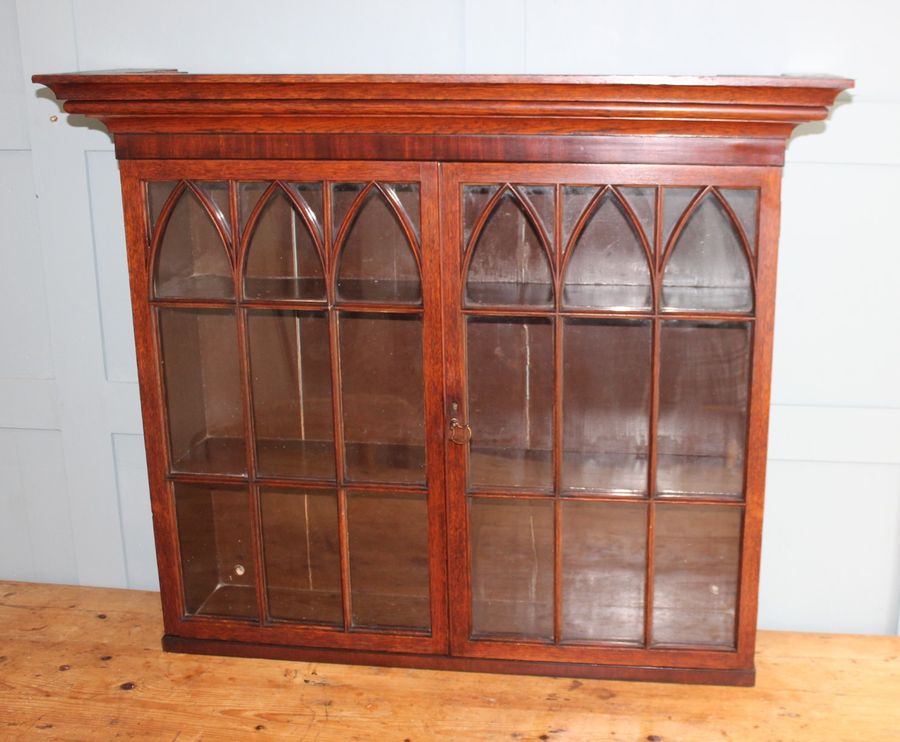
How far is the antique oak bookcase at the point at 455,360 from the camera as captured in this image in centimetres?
182

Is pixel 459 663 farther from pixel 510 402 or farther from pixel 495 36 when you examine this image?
pixel 495 36

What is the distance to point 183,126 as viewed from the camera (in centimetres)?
191

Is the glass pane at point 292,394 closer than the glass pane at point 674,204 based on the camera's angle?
No

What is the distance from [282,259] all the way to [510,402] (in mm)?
548

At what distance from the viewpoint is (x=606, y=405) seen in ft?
6.44

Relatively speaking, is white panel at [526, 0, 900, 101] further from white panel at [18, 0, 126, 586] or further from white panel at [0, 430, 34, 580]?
white panel at [0, 430, 34, 580]

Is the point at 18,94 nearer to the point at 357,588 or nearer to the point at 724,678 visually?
the point at 357,588

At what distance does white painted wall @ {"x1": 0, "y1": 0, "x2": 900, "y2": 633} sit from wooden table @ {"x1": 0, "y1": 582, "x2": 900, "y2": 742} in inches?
11.5

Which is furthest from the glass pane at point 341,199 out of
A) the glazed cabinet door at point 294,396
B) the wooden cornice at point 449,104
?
the wooden cornice at point 449,104

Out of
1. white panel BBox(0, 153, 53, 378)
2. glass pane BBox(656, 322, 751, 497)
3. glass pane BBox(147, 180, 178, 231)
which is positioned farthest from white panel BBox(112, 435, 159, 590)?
glass pane BBox(656, 322, 751, 497)

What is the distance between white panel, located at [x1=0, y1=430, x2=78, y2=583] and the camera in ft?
8.32

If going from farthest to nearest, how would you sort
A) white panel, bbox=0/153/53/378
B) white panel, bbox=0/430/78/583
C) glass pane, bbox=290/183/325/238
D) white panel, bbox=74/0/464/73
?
white panel, bbox=0/430/78/583, white panel, bbox=0/153/53/378, white panel, bbox=74/0/464/73, glass pane, bbox=290/183/325/238

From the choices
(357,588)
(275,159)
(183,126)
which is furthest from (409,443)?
(183,126)

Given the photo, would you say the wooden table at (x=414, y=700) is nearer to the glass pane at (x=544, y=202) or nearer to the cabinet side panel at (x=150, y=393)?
the cabinet side panel at (x=150, y=393)
